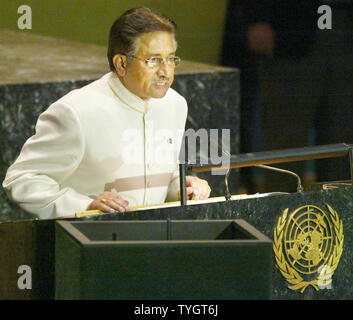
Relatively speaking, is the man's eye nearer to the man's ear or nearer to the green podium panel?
the man's ear

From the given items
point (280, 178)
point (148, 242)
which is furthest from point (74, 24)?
point (148, 242)

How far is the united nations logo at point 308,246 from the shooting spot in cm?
287

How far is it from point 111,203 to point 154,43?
89 cm

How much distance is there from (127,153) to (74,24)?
63cm

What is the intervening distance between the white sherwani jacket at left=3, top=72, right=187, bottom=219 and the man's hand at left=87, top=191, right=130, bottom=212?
0.41m

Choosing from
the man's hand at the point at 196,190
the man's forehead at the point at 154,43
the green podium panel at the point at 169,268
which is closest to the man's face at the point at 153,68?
the man's forehead at the point at 154,43

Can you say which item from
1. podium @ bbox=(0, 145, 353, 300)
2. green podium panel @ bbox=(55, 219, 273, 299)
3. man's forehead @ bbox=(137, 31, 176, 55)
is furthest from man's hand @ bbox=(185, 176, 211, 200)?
green podium panel @ bbox=(55, 219, 273, 299)

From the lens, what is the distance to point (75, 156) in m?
3.62

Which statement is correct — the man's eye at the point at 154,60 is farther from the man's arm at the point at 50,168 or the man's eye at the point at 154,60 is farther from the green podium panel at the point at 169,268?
the green podium panel at the point at 169,268

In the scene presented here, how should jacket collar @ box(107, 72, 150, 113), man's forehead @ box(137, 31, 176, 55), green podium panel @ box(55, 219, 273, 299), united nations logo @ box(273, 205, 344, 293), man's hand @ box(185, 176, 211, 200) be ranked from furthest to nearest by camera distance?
jacket collar @ box(107, 72, 150, 113) → man's forehead @ box(137, 31, 176, 55) → man's hand @ box(185, 176, 211, 200) → united nations logo @ box(273, 205, 344, 293) → green podium panel @ box(55, 219, 273, 299)

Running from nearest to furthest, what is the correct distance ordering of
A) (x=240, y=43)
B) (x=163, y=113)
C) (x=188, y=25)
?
1. (x=163, y=113)
2. (x=188, y=25)
3. (x=240, y=43)

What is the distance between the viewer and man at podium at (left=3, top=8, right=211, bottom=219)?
3527 millimetres

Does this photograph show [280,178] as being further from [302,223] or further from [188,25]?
[302,223]

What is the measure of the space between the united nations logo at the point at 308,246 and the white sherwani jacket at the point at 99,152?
0.82 m
